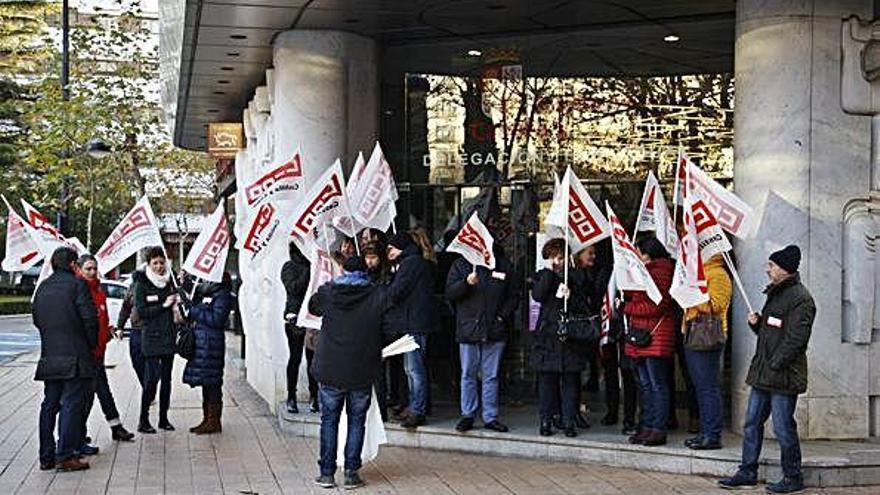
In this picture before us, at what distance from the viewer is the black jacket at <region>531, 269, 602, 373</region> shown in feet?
35.2

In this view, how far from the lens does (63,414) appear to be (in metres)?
9.99

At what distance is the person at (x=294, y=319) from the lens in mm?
12516

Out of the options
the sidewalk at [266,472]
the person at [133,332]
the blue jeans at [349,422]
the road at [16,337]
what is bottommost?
the road at [16,337]

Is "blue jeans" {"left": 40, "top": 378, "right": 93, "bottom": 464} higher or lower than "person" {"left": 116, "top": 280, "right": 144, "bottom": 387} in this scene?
lower

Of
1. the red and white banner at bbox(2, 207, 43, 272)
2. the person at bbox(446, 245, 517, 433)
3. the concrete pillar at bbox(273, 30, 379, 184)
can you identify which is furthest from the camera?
the concrete pillar at bbox(273, 30, 379, 184)

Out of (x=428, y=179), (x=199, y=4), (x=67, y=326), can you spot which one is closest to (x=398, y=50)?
(x=428, y=179)

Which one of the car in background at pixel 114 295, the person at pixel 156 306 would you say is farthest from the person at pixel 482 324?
the car in background at pixel 114 295

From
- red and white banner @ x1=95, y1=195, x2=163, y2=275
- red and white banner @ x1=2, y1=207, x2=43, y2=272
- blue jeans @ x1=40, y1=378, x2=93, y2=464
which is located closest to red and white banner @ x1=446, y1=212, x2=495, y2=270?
red and white banner @ x1=95, y1=195, x2=163, y2=275

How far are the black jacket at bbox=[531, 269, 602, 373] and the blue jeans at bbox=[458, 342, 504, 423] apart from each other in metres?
0.40

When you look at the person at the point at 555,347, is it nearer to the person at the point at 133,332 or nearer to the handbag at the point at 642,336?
the handbag at the point at 642,336

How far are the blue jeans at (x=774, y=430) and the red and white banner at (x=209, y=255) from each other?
17.8 feet

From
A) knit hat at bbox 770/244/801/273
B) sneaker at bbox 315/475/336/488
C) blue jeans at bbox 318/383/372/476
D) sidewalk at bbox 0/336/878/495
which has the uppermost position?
knit hat at bbox 770/244/801/273

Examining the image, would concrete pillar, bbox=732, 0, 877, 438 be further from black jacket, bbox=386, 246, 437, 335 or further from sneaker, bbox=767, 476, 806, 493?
black jacket, bbox=386, 246, 437, 335

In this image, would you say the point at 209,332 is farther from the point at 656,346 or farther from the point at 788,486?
the point at 788,486
